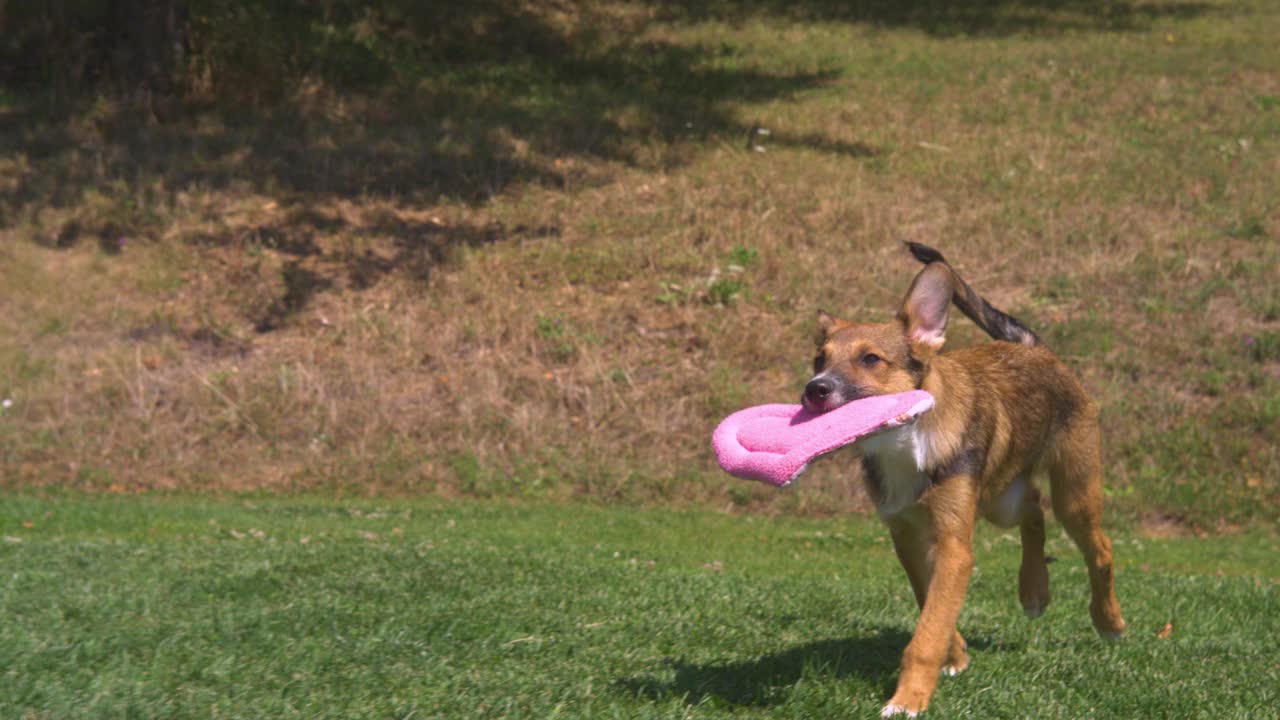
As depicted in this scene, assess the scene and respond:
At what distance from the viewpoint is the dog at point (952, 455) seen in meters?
5.44

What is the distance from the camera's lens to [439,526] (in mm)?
12227

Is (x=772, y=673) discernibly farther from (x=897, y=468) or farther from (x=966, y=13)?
(x=966, y=13)

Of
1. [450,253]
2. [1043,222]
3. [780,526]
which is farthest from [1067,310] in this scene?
[450,253]

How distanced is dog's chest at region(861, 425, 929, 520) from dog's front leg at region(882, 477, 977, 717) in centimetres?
8

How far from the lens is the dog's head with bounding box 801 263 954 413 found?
17.7 feet

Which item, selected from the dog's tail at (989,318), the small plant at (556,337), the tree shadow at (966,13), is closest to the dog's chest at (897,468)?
the dog's tail at (989,318)

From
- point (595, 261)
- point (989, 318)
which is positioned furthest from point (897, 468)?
point (595, 261)

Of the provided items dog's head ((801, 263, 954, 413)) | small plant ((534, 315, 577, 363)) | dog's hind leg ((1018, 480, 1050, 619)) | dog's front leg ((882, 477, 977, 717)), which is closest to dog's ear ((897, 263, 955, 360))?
dog's head ((801, 263, 954, 413))

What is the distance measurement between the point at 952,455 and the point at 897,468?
249 millimetres

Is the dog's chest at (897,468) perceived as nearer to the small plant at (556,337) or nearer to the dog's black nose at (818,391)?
the dog's black nose at (818,391)

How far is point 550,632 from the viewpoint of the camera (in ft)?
22.2

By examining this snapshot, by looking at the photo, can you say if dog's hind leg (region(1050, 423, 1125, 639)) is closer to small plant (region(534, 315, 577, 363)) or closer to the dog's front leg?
the dog's front leg

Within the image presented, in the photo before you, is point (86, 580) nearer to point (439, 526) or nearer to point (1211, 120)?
point (439, 526)

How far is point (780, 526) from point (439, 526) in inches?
136
